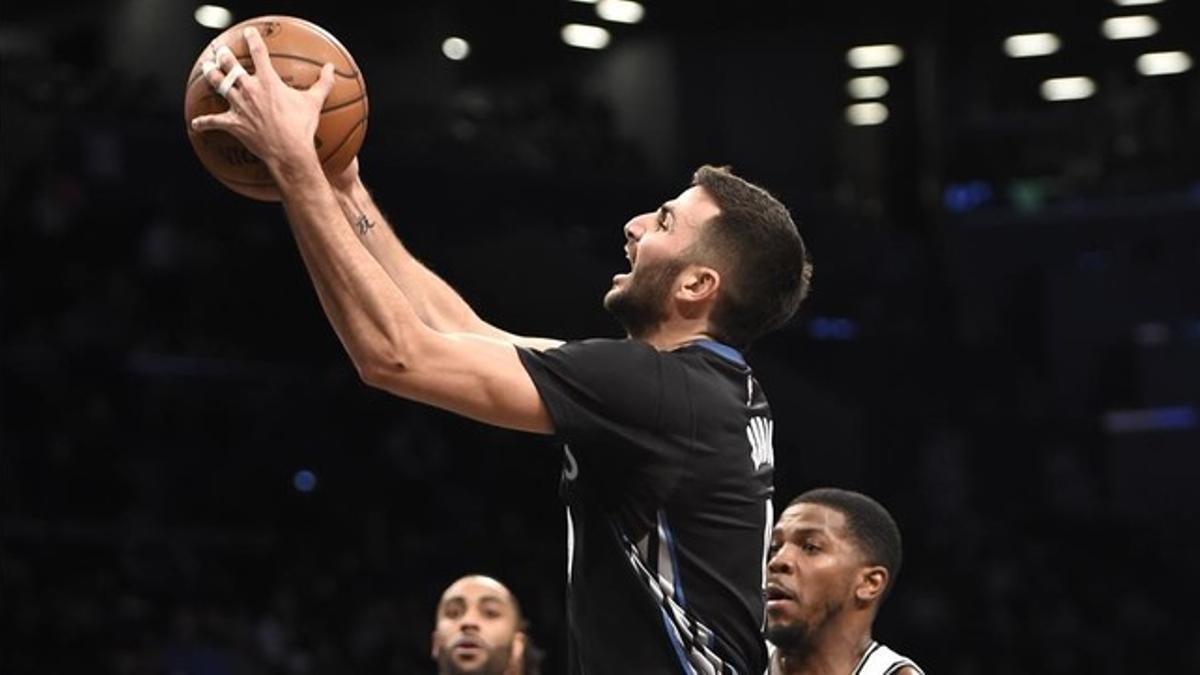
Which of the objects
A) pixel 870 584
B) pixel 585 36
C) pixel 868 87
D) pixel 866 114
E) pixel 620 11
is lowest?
pixel 870 584

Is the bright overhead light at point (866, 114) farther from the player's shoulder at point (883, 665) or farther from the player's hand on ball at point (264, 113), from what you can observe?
the player's hand on ball at point (264, 113)

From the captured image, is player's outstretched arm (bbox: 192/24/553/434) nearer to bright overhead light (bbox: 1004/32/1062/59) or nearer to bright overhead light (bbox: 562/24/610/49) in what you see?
bright overhead light (bbox: 562/24/610/49)

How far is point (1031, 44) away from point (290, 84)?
56.2ft

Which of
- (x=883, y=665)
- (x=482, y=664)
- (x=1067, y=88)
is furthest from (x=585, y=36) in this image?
(x=883, y=665)

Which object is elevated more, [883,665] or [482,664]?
[883,665]

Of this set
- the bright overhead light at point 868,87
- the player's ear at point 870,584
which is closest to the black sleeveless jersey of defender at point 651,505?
the player's ear at point 870,584

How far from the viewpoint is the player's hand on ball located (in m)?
3.66

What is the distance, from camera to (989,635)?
50.5 feet

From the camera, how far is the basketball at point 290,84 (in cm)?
384

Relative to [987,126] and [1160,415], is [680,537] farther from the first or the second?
[987,126]

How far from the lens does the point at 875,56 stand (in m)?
20.2

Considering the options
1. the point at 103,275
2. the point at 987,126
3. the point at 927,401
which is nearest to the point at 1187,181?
the point at 987,126

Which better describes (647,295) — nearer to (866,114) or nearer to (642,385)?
(642,385)

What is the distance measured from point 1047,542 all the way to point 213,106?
13.9 meters
